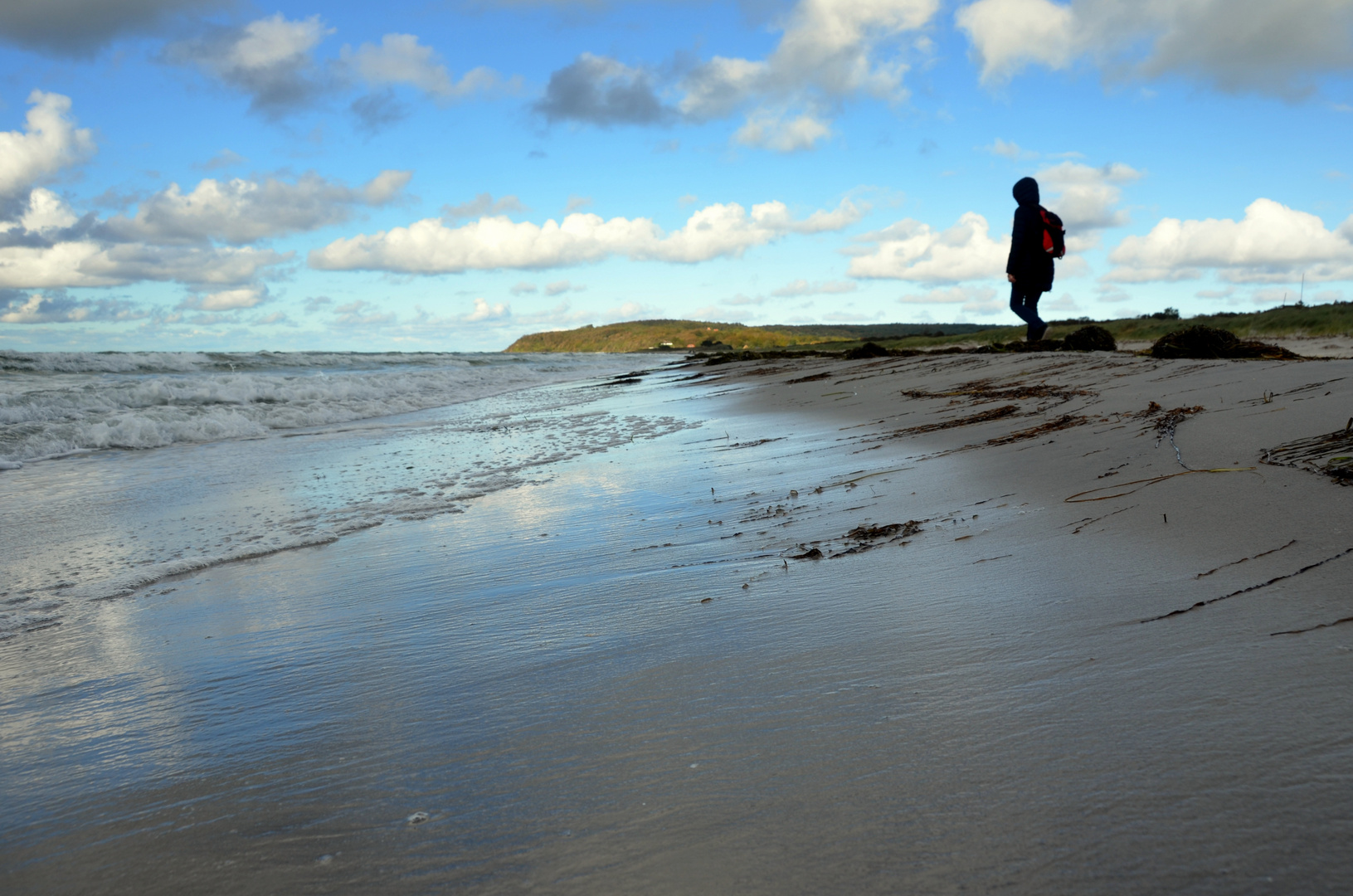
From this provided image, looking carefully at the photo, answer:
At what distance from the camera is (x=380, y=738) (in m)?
1.66

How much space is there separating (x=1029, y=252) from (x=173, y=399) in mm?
13270

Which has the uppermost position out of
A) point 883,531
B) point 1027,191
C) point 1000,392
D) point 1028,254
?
point 1027,191

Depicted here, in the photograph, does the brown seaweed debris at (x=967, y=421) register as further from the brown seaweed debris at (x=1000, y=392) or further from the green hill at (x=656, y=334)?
the green hill at (x=656, y=334)

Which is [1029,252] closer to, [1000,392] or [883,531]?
[1000,392]

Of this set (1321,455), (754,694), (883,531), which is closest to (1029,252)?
(1321,455)

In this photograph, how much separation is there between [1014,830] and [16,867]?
1585 mm

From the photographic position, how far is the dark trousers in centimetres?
1003

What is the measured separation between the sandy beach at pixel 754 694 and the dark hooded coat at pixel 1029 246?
6224mm

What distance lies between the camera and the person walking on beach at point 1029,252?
31.4ft

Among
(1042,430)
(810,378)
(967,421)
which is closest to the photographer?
(1042,430)

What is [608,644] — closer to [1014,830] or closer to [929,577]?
[929,577]

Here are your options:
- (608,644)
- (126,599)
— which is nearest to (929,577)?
(608,644)

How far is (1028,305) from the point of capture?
10180 mm

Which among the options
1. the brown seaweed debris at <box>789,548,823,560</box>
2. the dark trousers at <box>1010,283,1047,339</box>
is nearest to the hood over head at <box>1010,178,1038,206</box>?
the dark trousers at <box>1010,283,1047,339</box>
